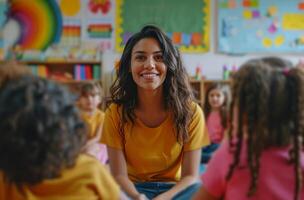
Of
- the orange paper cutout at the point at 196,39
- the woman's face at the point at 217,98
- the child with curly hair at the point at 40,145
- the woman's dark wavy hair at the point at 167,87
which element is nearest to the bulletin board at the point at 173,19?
the orange paper cutout at the point at 196,39

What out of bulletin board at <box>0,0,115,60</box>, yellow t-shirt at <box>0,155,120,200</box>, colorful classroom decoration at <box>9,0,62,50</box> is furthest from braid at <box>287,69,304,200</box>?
colorful classroom decoration at <box>9,0,62,50</box>

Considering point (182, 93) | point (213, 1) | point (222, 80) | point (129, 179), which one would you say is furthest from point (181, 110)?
point (213, 1)

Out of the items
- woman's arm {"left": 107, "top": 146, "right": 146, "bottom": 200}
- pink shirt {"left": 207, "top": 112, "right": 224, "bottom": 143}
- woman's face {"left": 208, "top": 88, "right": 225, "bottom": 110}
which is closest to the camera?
woman's arm {"left": 107, "top": 146, "right": 146, "bottom": 200}

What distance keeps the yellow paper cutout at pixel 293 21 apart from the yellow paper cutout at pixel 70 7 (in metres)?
2.18

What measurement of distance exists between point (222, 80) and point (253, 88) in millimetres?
3134

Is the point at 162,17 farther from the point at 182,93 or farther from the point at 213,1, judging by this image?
the point at 182,93

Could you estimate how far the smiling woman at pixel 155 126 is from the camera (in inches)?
55.7

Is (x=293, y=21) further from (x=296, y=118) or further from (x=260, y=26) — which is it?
(x=296, y=118)

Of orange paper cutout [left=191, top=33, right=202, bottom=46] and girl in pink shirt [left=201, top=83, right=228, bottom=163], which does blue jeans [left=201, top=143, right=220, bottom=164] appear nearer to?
girl in pink shirt [left=201, top=83, right=228, bottom=163]

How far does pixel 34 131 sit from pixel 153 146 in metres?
0.74

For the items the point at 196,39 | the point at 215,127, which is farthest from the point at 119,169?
the point at 196,39

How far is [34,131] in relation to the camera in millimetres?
730

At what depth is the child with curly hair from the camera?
0.73 metres

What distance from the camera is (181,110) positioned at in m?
1.43
